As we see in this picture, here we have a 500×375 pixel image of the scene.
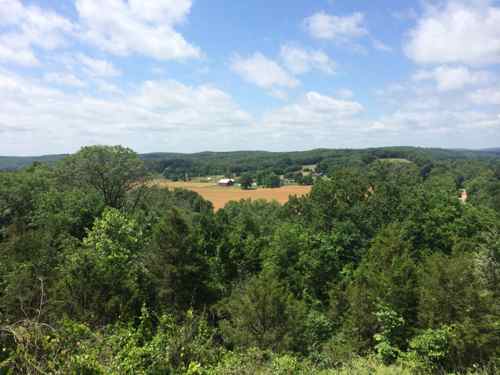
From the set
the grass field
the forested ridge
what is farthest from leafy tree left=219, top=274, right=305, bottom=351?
the grass field

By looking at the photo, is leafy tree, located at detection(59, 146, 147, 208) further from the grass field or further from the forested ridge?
the grass field

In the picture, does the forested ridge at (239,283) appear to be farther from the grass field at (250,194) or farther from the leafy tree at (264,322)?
the grass field at (250,194)

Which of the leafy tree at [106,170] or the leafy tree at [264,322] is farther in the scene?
the leafy tree at [106,170]

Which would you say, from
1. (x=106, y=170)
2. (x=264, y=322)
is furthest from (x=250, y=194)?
(x=264, y=322)

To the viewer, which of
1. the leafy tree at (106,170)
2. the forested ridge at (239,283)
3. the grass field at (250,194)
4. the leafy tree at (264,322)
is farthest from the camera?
the grass field at (250,194)

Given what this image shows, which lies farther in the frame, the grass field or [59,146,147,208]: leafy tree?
the grass field

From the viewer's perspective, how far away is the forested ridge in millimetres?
7682

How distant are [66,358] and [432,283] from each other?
14794 millimetres

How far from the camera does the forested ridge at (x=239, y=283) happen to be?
7682 millimetres

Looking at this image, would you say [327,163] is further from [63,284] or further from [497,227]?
[63,284]

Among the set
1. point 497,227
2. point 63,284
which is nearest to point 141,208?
point 63,284

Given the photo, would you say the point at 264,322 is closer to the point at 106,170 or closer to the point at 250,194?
the point at 106,170

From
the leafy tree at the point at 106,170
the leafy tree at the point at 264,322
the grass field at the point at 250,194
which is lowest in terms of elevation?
the grass field at the point at 250,194

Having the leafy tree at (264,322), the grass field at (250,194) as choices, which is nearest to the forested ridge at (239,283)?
the leafy tree at (264,322)
